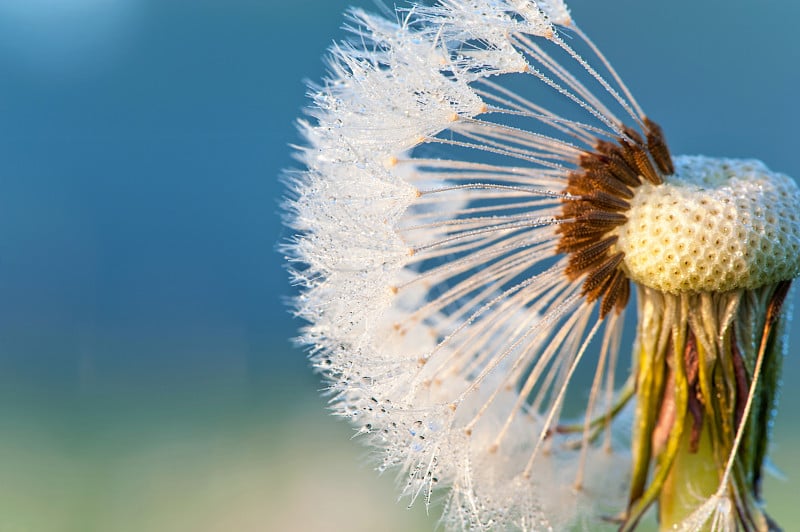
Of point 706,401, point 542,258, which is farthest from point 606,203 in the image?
point 706,401

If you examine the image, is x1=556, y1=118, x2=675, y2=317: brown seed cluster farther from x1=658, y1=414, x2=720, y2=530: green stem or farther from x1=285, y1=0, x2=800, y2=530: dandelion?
x1=658, y1=414, x2=720, y2=530: green stem

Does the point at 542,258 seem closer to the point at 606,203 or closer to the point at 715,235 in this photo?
the point at 606,203

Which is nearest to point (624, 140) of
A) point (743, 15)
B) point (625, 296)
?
point (625, 296)

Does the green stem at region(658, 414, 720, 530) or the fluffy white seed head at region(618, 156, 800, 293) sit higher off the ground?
the fluffy white seed head at region(618, 156, 800, 293)

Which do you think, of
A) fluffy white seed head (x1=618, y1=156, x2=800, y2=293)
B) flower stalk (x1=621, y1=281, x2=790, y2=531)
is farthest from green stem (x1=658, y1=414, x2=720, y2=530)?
fluffy white seed head (x1=618, y1=156, x2=800, y2=293)

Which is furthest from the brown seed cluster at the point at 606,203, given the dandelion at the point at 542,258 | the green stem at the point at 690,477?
the green stem at the point at 690,477

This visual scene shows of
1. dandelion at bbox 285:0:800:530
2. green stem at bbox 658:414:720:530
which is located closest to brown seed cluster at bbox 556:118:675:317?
dandelion at bbox 285:0:800:530

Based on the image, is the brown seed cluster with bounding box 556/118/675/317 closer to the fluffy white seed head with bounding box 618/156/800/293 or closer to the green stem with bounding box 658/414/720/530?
the fluffy white seed head with bounding box 618/156/800/293

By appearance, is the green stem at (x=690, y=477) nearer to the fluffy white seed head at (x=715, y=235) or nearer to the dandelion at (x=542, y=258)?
the dandelion at (x=542, y=258)
